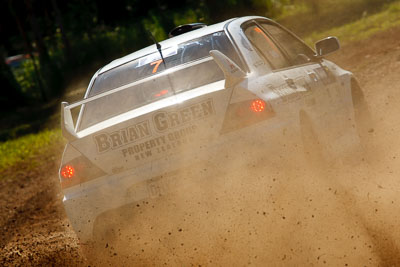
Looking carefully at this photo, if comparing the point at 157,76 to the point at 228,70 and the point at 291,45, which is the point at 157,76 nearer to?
the point at 228,70

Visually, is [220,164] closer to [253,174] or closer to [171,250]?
[253,174]

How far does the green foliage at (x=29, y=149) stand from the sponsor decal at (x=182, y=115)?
9.08m

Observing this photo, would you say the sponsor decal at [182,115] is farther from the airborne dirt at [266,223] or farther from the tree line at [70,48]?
Answer: the tree line at [70,48]

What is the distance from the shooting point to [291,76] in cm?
524

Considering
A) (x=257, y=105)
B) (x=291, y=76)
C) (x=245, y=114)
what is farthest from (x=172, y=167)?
(x=291, y=76)

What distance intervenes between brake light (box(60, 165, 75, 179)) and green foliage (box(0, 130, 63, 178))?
872 cm

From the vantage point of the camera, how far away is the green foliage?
1393cm

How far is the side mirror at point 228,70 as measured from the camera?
4.47 m

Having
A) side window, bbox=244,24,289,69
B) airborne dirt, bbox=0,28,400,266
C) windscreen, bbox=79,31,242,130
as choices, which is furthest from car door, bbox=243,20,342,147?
airborne dirt, bbox=0,28,400,266

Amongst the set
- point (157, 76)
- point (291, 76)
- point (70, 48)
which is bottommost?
point (70, 48)

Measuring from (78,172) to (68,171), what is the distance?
78mm

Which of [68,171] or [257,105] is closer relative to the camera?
[257,105]

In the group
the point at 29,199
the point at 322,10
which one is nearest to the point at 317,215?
the point at 29,199

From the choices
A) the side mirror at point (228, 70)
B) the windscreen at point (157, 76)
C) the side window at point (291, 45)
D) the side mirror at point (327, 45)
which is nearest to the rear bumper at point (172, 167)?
the side mirror at point (228, 70)
